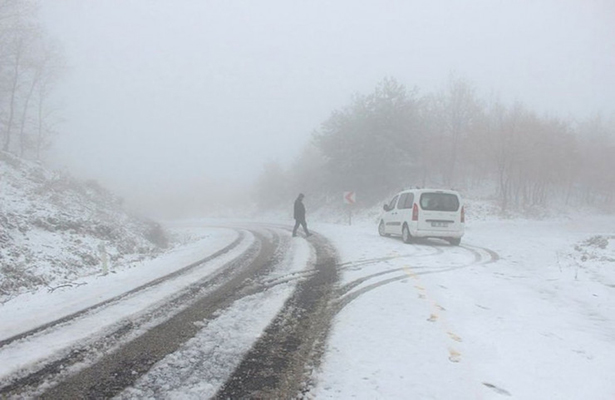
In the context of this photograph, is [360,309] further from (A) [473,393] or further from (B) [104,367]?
(B) [104,367]

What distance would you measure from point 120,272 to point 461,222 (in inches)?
400

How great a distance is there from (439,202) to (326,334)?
951cm

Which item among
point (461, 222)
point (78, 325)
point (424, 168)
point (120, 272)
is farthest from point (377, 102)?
point (78, 325)

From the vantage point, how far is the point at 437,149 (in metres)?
38.2

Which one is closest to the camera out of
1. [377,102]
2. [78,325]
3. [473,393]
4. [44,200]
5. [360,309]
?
[473,393]

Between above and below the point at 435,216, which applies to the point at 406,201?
above

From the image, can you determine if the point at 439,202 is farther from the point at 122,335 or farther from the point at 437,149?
the point at 437,149

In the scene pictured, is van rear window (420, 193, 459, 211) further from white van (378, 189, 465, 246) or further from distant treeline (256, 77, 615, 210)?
distant treeline (256, 77, 615, 210)

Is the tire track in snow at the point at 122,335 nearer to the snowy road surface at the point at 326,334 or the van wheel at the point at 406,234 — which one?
the snowy road surface at the point at 326,334

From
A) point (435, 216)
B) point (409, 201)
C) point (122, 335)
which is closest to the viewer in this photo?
point (122, 335)

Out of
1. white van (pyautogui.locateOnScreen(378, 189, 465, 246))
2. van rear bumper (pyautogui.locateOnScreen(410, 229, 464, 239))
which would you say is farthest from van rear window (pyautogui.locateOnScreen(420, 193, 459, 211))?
van rear bumper (pyautogui.locateOnScreen(410, 229, 464, 239))

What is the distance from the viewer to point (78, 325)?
14.6 ft

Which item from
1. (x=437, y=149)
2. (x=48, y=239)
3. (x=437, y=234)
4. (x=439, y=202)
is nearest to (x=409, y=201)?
(x=439, y=202)

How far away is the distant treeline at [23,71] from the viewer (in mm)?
23219
